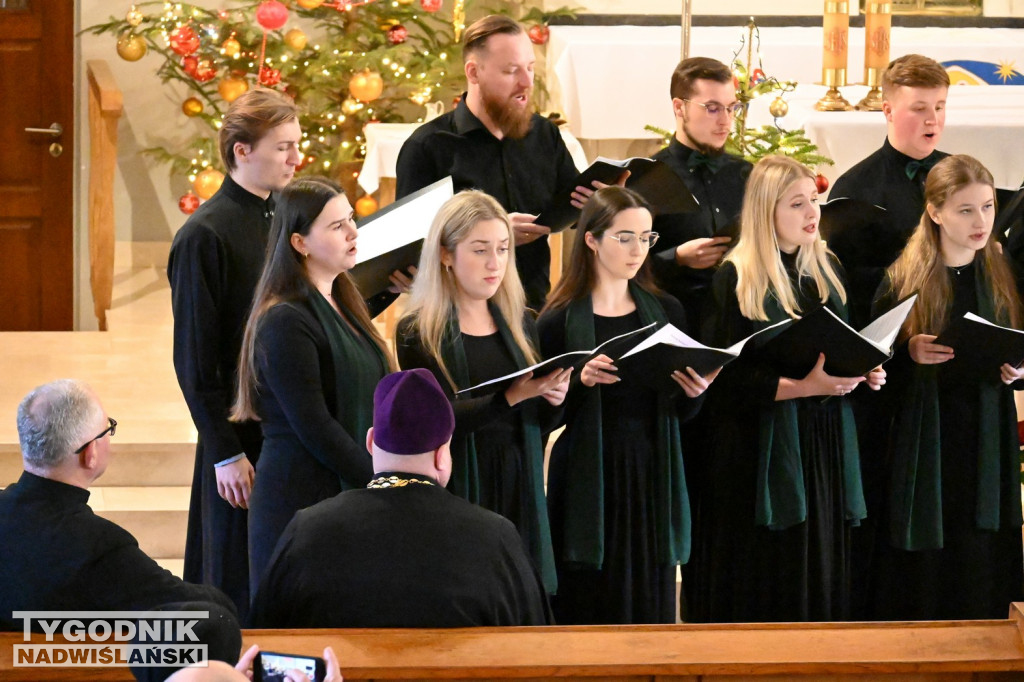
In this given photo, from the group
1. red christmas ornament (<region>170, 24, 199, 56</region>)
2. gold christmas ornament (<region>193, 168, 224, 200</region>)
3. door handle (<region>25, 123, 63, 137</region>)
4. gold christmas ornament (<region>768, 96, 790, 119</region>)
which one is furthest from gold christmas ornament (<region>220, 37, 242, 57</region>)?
gold christmas ornament (<region>768, 96, 790, 119</region>)

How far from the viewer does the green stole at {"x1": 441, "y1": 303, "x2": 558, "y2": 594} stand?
3.66 m

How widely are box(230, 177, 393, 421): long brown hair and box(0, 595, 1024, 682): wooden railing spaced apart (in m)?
0.99

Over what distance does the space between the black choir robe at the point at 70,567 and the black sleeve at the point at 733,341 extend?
6.27ft

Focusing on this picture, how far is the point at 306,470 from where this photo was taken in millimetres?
3418

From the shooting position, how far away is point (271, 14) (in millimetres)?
7465

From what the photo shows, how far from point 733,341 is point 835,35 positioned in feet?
8.94

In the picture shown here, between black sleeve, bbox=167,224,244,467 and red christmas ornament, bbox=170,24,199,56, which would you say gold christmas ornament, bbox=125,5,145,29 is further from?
black sleeve, bbox=167,224,244,467

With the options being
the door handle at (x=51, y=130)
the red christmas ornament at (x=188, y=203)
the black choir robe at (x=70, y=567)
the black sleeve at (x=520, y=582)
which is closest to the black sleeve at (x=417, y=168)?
the black sleeve at (x=520, y=582)

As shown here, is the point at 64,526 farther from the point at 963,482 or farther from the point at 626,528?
the point at 963,482

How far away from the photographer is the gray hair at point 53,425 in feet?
8.66

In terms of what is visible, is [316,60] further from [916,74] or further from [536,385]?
[536,385]

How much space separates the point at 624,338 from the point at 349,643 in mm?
1318

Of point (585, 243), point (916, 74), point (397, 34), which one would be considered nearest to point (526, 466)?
point (585, 243)

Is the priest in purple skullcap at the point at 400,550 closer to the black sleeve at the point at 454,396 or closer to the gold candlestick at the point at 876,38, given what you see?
the black sleeve at the point at 454,396
